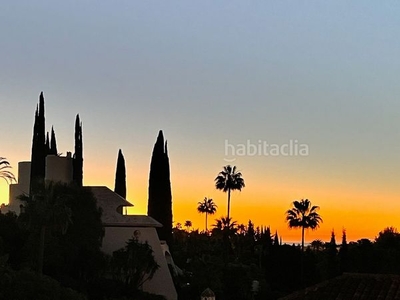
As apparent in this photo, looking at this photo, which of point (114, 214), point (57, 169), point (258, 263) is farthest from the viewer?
point (258, 263)

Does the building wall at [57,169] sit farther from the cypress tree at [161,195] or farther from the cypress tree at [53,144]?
the cypress tree at [161,195]

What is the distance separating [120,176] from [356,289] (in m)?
37.0

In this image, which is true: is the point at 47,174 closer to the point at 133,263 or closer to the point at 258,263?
the point at 133,263

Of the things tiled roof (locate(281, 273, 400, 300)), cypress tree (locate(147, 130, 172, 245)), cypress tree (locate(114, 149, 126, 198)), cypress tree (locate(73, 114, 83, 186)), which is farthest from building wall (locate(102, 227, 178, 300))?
tiled roof (locate(281, 273, 400, 300))

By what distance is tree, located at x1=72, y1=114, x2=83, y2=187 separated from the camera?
47722 mm

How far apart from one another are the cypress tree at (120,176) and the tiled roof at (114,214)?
968 cm

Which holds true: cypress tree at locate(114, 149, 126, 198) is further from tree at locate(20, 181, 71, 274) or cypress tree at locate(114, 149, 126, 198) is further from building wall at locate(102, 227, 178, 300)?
tree at locate(20, 181, 71, 274)

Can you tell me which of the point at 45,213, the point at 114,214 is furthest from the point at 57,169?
the point at 45,213

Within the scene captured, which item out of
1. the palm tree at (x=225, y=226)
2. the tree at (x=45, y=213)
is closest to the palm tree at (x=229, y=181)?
the palm tree at (x=225, y=226)

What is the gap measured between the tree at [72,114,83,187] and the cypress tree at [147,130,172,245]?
22.2 feet

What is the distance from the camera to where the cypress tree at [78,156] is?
4775cm

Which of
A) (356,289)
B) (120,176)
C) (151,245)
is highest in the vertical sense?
(120,176)

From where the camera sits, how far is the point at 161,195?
53000 millimetres

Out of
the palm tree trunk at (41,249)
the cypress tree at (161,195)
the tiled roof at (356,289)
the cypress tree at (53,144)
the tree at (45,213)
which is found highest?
the cypress tree at (53,144)
